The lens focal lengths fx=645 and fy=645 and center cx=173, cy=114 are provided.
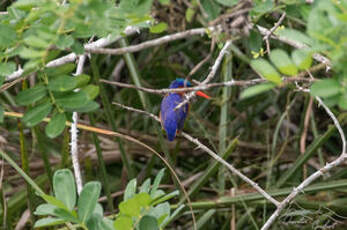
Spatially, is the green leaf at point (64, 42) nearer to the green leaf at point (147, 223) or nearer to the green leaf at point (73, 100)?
the green leaf at point (73, 100)

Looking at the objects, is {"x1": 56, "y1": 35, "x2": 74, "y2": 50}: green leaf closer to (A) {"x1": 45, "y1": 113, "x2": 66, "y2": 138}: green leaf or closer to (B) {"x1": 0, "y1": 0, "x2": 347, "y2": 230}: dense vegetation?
(B) {"x1": 0, "y1": 0, "x2": 347, "y2": 230}: dense vegetation

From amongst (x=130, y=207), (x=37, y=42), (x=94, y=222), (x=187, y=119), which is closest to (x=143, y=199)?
(x=130, y=207)

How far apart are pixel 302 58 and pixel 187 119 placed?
1.89 m

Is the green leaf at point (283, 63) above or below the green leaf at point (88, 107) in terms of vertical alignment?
above

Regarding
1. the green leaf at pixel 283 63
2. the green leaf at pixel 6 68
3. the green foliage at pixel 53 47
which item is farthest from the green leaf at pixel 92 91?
the green leaf at pixel 283 63

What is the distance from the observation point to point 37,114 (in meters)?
1.21

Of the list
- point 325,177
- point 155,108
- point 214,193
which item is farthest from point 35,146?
point 325,177

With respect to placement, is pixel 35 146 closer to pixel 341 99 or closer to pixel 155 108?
pixel 155 108

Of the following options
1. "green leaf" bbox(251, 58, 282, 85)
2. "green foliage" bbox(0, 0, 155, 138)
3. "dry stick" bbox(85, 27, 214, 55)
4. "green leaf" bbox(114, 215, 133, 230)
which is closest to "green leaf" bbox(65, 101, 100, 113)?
"green foliage" bbox(0, 0, 155, 138)

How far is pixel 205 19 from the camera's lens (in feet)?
3.66

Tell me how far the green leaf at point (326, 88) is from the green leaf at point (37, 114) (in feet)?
1.70

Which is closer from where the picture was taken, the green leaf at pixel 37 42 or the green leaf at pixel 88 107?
the green leaf at pixel 37 42

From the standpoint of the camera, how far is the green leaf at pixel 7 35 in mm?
1182

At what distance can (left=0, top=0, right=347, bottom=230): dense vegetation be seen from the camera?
1.04 m
